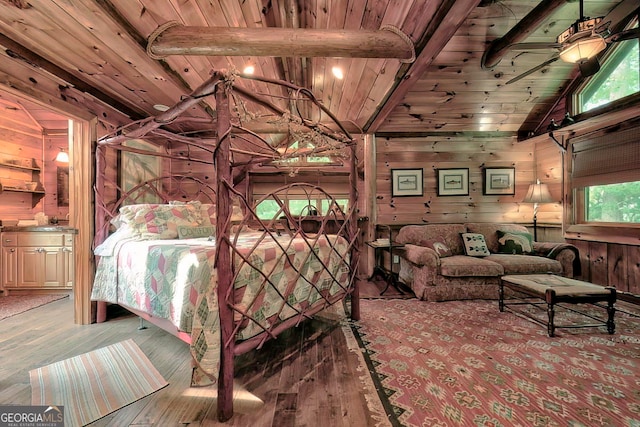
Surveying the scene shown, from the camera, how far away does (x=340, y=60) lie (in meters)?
2.90

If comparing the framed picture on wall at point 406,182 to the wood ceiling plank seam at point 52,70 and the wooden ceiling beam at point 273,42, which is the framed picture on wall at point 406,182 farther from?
the wood ceiling plank seam at point 52,70

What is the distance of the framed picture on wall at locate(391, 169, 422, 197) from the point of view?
4.42 metres

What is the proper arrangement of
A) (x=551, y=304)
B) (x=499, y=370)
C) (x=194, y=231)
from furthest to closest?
(x=194, y=231), (x=551, y=304), (x=499, y=370)

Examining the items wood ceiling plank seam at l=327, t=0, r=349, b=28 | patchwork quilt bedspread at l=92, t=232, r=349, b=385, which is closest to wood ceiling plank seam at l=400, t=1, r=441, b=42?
wood ceiling plank seam at l=327, t=0, r=349, b=28

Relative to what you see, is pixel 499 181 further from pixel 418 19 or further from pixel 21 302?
pixel 21 302

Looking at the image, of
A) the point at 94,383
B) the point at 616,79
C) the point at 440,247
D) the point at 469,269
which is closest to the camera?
the point at 94,383

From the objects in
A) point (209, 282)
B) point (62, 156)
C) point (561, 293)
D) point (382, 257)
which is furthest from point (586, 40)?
point (62, 156)

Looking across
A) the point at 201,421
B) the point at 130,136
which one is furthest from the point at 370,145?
the point at 201,421

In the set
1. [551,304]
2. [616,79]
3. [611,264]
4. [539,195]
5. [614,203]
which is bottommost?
[551,304]

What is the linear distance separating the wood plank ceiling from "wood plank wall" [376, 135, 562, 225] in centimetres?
24

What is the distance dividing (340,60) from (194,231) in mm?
2341

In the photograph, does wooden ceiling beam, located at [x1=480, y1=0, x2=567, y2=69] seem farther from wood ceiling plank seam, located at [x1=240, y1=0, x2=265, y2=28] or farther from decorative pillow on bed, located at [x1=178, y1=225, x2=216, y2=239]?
decorative pillow on bed, located at [x1=178, y1=225, x2=216, y2=239]

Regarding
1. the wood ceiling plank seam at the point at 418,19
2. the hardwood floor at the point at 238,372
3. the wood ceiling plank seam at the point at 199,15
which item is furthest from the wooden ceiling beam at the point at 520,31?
the hardwood floor at the point at 238,372

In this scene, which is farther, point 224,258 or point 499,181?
point 499,181
